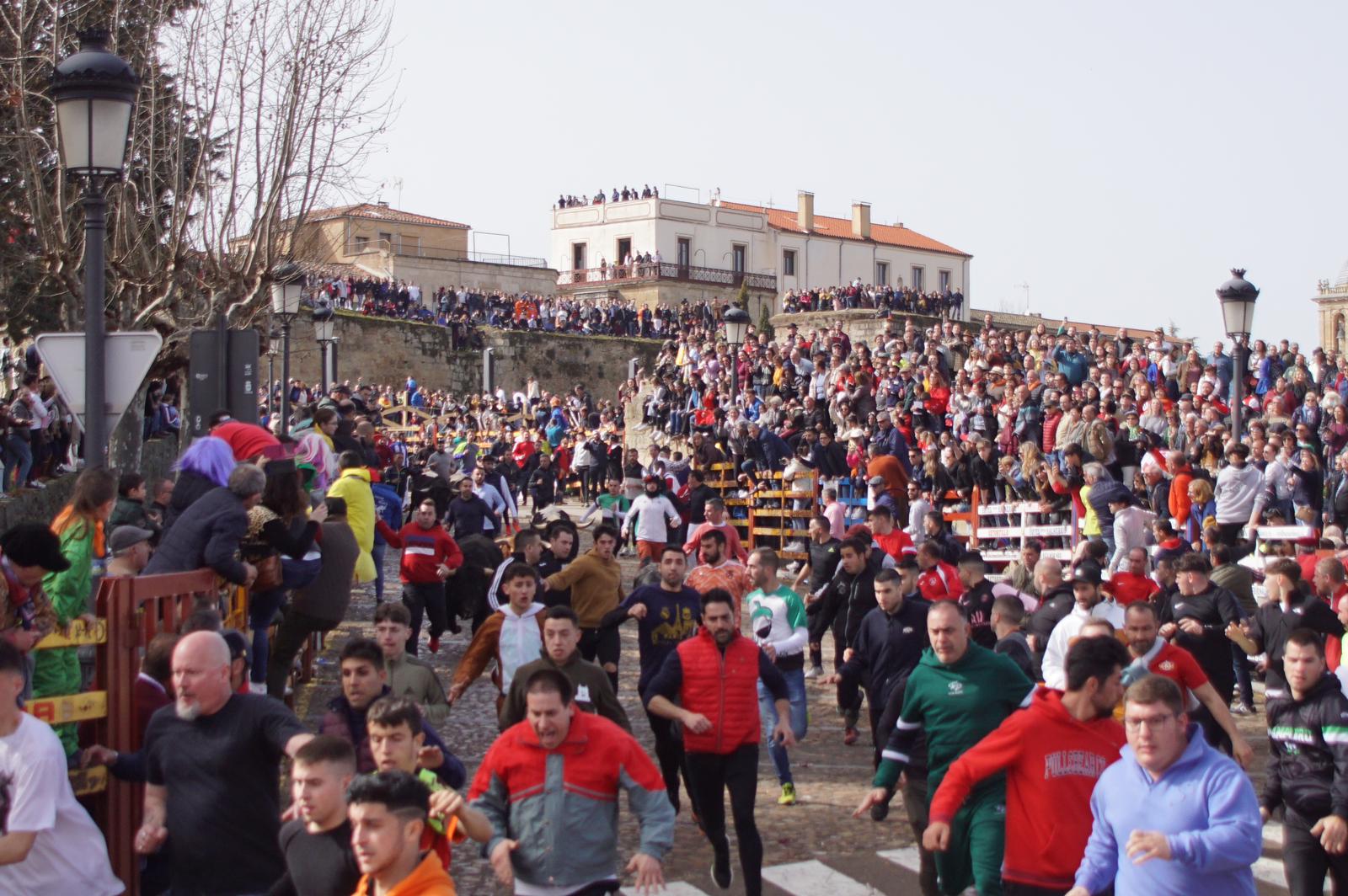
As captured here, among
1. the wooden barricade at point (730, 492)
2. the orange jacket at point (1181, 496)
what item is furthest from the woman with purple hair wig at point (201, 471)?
the wooden barricade at point (730, 492)

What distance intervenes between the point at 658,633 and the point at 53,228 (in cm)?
987

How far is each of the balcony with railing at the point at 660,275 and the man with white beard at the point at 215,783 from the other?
6605 cm

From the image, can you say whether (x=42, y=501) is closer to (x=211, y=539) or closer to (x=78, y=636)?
(x=211, y=539)

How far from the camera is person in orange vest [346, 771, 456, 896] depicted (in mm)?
4207

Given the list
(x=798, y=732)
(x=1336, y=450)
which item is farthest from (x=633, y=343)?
(x=798, y=732)

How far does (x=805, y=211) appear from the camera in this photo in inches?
3086

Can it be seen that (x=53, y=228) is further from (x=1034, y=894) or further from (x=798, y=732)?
(x=1034, y=894)

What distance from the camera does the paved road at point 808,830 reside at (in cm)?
817

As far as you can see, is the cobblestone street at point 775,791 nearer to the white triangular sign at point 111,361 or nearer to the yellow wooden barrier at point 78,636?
the yellow wooden barrier at point 78,636

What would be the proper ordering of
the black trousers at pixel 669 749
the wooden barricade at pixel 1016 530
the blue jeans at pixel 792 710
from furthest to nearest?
the wooden barricade at pixel 1016 530
the blue jeans at pixel 792 710
the black trousers at pixel 669 749

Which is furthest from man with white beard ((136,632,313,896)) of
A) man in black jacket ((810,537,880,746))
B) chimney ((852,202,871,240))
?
chimney ((852,202,871,240))

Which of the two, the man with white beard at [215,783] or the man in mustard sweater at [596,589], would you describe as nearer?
the man with white beard at [215,783]

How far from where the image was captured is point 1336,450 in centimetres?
1833

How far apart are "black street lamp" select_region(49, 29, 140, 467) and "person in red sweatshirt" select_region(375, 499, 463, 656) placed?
519 centimetres
